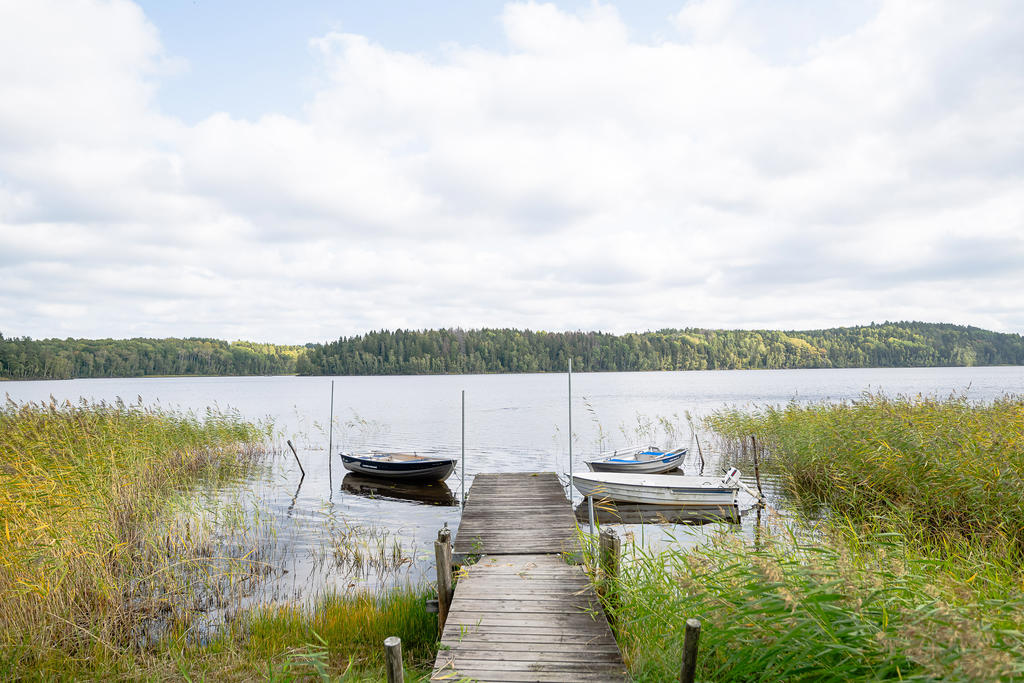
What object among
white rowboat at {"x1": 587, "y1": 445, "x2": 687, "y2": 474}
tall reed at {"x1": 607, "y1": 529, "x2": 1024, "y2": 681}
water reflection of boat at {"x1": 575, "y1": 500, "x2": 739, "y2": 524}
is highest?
tall reed at {"x1": 607, "y1": 529, "x2": 1024, "y2": 681}

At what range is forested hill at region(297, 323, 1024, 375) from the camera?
5192 inches

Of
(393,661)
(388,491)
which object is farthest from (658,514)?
(393,661)

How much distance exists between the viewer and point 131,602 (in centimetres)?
756

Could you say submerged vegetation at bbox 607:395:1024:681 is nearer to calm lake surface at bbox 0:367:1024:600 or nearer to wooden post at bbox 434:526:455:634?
calm lake surface at bbox 0:367:1024:600

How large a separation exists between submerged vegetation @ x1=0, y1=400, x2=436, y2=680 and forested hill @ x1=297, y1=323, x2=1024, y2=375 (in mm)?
121188

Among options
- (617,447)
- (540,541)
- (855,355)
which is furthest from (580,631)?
(855,355)

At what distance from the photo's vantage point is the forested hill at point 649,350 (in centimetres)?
13188

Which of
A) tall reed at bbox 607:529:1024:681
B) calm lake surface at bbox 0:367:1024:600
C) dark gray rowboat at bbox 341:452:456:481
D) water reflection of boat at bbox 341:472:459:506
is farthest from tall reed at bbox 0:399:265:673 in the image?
dark gray rowboat at bbox 341:452:456:481

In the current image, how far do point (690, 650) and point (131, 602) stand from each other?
761 centimetres

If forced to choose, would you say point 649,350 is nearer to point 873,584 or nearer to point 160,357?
point 160,357

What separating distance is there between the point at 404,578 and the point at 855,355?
156 metres

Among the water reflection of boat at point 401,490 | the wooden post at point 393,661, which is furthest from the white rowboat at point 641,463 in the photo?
the wooden post at point 393,661

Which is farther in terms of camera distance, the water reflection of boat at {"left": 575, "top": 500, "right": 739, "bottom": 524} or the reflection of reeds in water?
the water reflection of boat at {"left": 575, "top": 500, "right": 739, "bottom": 524}

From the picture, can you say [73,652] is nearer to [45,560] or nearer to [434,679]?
[45,560]
